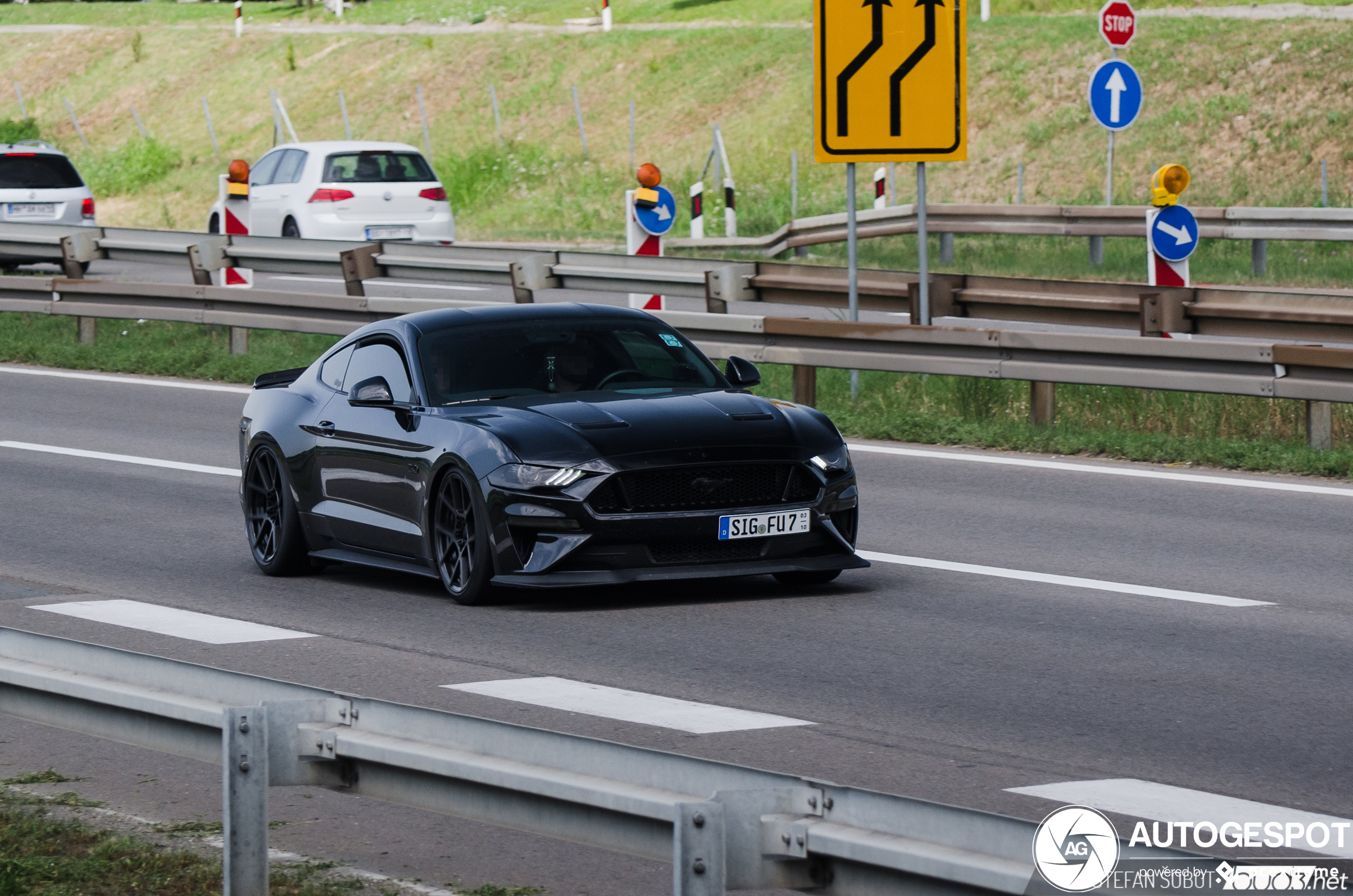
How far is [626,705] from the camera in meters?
7.72

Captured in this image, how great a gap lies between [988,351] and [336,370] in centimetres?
574

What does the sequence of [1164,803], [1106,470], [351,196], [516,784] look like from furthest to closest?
[351,196] → [1106,470] → [1164,803] → [516,784]

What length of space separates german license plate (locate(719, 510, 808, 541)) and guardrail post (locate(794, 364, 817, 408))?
6.99m

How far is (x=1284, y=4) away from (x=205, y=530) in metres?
38.0

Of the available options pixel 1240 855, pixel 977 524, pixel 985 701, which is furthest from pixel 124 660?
pixel 977 524

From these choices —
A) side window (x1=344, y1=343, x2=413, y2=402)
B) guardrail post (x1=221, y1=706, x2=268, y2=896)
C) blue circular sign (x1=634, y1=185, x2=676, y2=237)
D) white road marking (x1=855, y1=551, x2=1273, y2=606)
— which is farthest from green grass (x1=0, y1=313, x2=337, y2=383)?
guardrail post (x1=221, y1=706, x2=268, y2=896)

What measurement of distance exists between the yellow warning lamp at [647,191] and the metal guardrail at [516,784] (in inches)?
645

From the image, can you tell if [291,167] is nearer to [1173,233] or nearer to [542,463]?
[1173,233]

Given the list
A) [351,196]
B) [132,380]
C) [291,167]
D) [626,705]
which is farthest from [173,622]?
[291,167]

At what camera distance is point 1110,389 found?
16.4m

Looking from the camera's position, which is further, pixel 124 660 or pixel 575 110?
pixel 575 110

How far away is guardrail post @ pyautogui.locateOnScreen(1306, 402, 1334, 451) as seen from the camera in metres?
14.1

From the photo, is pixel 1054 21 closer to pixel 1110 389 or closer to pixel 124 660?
pixel 1110 389

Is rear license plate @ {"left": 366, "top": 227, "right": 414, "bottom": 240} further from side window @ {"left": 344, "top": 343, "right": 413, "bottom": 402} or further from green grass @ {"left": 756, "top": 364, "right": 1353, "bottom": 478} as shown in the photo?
side window @ {"left": 344, "top": 343, "right": 413, "bottom": 402}
